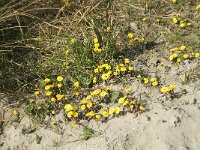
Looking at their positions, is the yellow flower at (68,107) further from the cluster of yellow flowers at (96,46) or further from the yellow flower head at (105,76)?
the cluster of yellow flowers at (96,46)

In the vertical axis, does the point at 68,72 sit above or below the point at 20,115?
above

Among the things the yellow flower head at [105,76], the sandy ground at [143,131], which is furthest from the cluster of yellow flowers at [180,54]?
the yellow flower head at [105,76]

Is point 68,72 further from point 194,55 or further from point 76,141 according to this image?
point 194,55

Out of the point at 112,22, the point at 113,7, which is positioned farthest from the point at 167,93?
the point at 113,7

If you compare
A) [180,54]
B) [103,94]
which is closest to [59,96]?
[103,94]

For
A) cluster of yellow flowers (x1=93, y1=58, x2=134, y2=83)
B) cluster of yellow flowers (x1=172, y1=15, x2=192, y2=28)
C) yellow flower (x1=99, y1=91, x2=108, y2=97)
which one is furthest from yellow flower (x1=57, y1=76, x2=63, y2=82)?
cluster of yellow flowers (x1=172, y1=15, x2=192, y2=28)

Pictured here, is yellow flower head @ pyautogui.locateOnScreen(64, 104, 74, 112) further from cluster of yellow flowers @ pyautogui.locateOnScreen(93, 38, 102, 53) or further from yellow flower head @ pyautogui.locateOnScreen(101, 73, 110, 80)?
cluster of yellow flowers @ pyautogui.locateOnScreen(93, 38, 102, 53)
